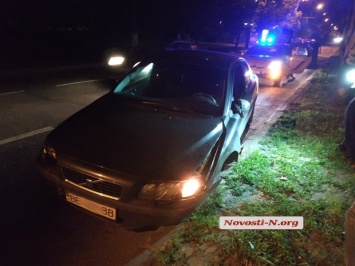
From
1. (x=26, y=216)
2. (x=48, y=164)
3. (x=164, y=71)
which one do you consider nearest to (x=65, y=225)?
(x=26, y=216)

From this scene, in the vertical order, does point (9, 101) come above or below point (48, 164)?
below

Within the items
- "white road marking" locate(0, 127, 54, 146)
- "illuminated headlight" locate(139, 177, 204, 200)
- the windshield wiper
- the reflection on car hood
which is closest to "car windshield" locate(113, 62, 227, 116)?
the windshield wiper

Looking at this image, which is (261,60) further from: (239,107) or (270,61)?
(239,107)

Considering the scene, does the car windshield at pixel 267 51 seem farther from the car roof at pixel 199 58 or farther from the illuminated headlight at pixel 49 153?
the illuminated headlight at pixel 49 153

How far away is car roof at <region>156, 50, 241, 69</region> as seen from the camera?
4.15 metres

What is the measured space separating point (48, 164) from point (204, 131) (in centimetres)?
167

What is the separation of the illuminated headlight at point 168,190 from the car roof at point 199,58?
6.48ft

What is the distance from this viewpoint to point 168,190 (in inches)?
106

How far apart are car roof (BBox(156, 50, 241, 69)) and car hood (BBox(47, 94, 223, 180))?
3.16 feet

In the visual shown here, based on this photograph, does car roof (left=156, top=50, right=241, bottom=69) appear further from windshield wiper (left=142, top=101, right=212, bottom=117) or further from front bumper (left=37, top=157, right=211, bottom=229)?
front bumper (left=37, top=157, right=211, bottom=229)

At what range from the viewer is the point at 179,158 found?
113 inches

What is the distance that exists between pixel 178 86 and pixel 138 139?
1.23 m

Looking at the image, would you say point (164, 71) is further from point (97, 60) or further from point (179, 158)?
point (97, 60)

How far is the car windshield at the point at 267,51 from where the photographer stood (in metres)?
11.9
